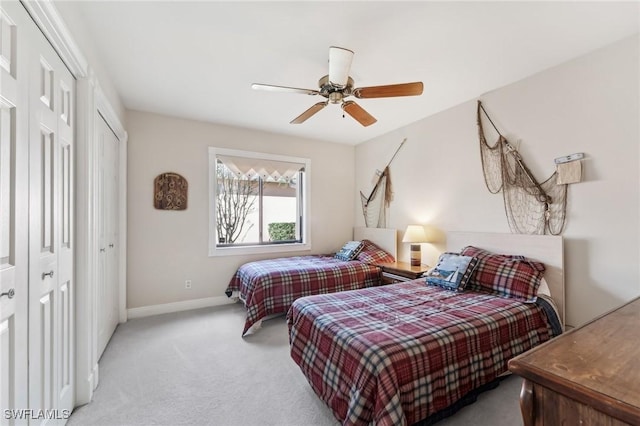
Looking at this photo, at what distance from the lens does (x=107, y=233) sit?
269 centimetres

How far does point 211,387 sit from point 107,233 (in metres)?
1.82

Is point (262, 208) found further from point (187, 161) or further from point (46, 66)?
point (46, 66)

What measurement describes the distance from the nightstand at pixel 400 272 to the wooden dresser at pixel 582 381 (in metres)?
2.12

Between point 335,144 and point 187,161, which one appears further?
point 335,144

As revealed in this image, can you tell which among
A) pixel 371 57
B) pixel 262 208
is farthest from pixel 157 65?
pixel 262 208

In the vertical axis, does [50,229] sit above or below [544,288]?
above

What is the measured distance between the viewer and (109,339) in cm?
275

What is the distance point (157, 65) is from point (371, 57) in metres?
1.91

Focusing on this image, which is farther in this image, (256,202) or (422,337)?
(256,202)

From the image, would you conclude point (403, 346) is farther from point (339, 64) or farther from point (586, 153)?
point (586, 153)

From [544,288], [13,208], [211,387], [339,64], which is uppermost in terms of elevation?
[339,64]

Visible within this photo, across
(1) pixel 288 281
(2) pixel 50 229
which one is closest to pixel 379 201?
(1) pixel 288 281

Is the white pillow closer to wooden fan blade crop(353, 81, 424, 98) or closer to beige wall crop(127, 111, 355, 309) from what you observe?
wooden fan blade crop(353, 81, 424, 98)

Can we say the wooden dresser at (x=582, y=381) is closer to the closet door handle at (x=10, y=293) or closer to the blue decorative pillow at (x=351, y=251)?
the closet door handle at (x=10, y=293)
